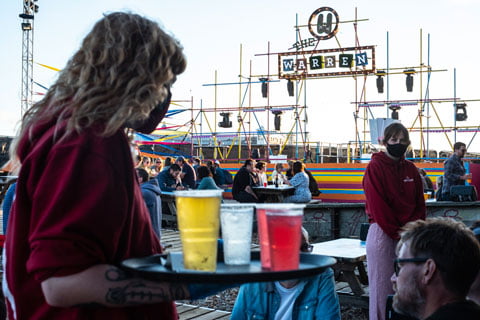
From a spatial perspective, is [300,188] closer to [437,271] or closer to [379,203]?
[379,203]

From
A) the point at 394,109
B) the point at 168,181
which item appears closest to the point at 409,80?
the point at 394,109

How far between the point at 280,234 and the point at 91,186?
419mm

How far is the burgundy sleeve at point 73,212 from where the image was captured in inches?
45.1

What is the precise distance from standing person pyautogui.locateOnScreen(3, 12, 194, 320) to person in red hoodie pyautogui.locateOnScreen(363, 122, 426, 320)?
3105 mm

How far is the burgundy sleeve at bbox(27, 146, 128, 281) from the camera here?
3.76 ft

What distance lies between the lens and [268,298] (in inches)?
124

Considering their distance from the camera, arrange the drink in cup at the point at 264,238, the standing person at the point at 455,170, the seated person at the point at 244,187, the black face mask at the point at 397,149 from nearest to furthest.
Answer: the drink in cup at the point at 264,238
the black face mask at the point at 397,149
the standing person at the point at 455,170
the seated person at the point at 244,187

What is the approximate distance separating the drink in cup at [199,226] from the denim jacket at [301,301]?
1867mm

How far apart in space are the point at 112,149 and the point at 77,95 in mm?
169

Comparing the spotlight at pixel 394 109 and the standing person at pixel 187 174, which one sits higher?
the spotlight at pixel 394 109

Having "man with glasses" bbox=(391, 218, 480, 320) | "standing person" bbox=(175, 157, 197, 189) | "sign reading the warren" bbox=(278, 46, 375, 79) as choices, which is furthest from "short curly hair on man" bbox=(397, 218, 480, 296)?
"sign reading the warren" bbox=(278, 46, 375, 79)

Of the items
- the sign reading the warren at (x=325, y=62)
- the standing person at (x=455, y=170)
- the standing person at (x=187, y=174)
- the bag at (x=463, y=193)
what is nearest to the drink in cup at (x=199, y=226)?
the bag at (x=463, y=193)

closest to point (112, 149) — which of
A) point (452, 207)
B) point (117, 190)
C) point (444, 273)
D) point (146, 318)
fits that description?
point (117, 190)

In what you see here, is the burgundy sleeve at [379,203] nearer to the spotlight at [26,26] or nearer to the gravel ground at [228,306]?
the gravel ground at [228,306]
